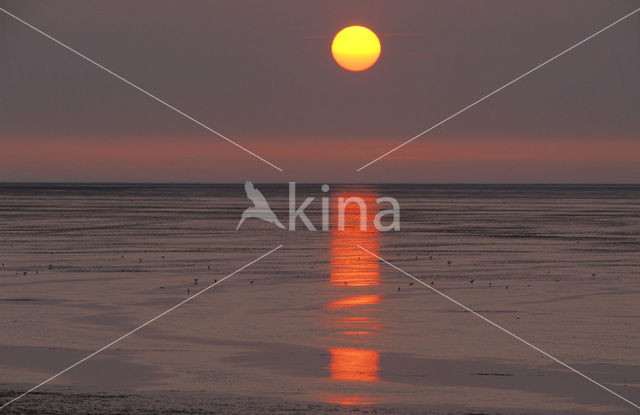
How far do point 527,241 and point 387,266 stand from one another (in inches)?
560

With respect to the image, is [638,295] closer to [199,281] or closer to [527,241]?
[199,281]

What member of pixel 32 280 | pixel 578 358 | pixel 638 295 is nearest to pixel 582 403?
pixel 578 358

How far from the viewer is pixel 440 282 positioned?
89.0 feet

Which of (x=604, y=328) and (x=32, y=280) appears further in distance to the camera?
A: (x=32, y=280)

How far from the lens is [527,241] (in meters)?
44.1

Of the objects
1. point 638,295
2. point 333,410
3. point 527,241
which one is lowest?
point 333,410

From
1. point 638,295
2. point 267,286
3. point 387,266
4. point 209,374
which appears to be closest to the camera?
point 209,374

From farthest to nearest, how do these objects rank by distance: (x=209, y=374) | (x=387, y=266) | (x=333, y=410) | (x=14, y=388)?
(x=387, y=266), (x=209, y=374), (x=14, y=388), (x=333, y=410)

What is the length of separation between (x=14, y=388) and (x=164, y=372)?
2.36 metres

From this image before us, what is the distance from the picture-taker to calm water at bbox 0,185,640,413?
46.7ft

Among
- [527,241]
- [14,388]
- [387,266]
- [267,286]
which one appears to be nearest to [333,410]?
[14,388]

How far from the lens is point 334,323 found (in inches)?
770

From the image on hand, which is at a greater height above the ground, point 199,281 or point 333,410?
point 199,281

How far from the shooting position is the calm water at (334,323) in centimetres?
1423
